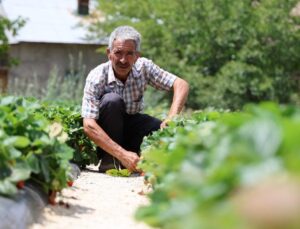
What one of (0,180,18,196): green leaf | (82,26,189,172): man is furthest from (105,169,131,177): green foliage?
(0,180,18,196): green leaf

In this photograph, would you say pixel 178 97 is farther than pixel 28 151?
Yes

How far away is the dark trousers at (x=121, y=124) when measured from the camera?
266 inches

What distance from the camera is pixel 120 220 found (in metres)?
4.23

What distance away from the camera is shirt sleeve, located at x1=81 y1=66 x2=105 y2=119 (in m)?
6.64

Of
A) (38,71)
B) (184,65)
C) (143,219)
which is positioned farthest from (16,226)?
(38,71)

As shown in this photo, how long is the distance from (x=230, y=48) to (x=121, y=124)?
1394 cm

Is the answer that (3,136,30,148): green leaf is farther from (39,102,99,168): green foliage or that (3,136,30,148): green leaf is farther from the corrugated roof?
the corrugated roof

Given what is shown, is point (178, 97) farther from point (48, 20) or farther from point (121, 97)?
point (48, 20)

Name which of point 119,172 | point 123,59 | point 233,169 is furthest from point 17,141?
point 123,59

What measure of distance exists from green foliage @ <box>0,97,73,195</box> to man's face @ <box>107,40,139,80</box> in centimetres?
241

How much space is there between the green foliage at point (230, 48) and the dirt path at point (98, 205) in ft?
45.5

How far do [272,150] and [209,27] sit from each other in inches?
719

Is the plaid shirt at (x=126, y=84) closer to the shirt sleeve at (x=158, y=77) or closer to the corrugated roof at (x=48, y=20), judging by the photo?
the shirt sleeve at (x=158, y=77)

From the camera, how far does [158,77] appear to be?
7141 mm
